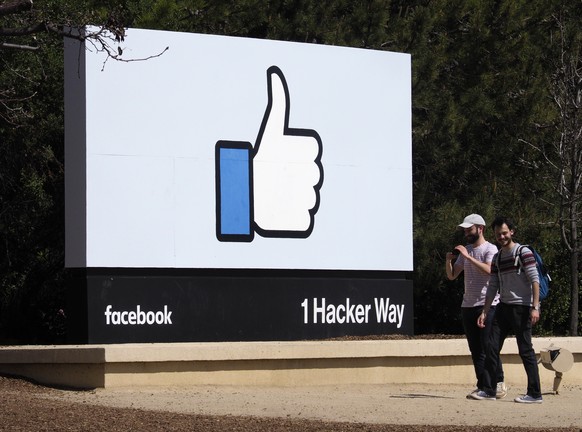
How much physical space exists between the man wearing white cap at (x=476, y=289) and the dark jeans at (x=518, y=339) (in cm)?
8

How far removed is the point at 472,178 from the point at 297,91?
9479 mm

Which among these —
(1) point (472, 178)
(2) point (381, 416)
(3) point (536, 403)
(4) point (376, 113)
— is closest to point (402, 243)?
(4) point (376, 113)

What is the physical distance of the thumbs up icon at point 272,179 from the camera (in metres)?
13.6

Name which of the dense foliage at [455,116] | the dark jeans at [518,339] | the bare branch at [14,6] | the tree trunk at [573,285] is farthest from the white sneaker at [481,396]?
the dense foliage at [455,116]

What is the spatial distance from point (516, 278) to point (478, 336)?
757mm

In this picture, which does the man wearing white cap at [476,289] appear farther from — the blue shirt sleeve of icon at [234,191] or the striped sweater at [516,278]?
the blue shirt sleeve of icon at [234,191]

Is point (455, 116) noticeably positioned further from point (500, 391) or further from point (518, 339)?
point (518, 339)

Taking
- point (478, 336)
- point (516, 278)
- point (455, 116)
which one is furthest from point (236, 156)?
point (455, 116)

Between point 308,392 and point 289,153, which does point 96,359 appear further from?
point 289,153

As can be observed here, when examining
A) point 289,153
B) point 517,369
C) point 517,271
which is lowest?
point 517,369

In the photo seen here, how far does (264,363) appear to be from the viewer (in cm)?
1247

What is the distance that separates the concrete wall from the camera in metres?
11.8

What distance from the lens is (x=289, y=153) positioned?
550 inches

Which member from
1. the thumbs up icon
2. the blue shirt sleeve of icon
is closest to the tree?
the thumbs up icon
